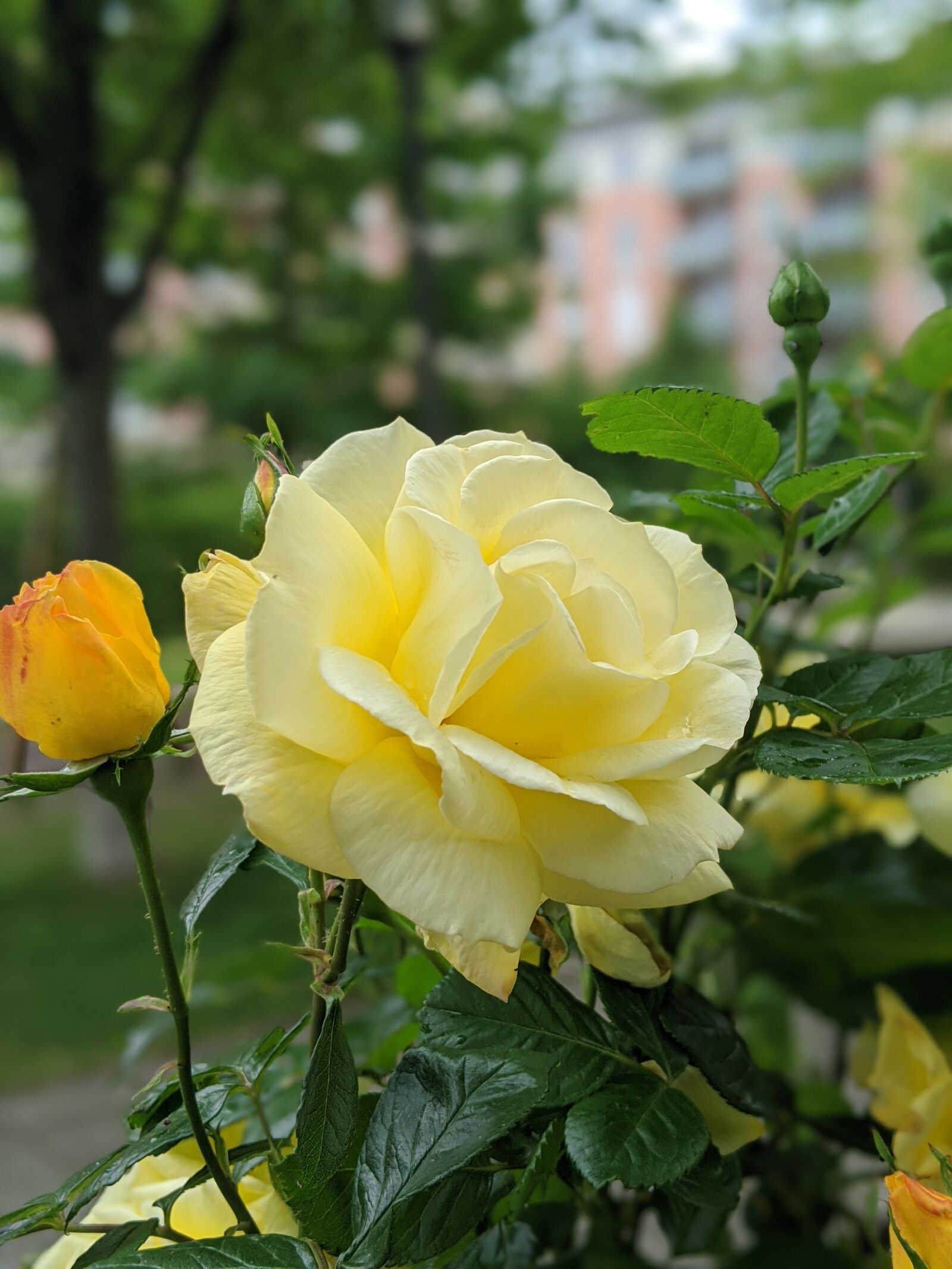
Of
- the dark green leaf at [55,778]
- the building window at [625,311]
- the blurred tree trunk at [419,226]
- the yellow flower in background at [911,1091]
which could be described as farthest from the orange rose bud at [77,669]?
the building window at [625,311]

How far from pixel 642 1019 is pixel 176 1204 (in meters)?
0.12

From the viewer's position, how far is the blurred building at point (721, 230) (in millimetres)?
5449

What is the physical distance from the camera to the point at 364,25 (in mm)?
3438

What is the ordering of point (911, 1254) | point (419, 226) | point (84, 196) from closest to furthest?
1. point (911, 1254)
2. point (84, 196)
3. point (419, 226)

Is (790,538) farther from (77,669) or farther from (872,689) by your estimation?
(77,669)

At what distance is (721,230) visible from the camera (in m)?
13.0

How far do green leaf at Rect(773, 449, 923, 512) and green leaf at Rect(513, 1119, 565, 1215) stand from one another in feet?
0.48

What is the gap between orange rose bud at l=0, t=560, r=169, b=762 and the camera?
22 cm

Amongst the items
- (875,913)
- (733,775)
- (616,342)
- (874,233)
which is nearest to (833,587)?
(733,775)

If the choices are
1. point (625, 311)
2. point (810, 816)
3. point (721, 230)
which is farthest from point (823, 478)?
point (721, 230)

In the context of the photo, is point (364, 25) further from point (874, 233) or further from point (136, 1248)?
point (874, 233)

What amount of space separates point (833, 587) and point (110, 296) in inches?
129

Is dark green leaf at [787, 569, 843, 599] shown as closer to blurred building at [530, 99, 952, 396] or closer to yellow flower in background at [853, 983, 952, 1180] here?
yellow flower in background at [853, 983, 952, 1180]

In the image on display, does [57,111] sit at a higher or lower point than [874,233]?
higher
